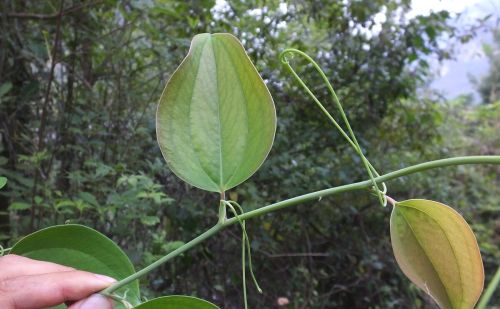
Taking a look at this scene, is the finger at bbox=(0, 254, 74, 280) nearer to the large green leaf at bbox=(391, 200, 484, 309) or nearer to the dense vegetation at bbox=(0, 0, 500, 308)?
the large green leaf at bbox=(391, 200, 484, 309)

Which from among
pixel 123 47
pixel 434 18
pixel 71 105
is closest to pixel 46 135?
pixel 71 105

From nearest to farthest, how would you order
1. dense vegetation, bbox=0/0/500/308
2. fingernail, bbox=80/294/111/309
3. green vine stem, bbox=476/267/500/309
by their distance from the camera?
green vine stem, bbox=476/267/500/309, fingernail, bbox=80/294/111/309, dense vegetation, bbox=0/0/500/308

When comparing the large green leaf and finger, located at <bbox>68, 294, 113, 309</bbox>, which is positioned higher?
the large green leaf

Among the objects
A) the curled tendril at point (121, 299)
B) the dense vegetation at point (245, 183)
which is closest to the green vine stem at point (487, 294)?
the curled tendril at point (121, 299)

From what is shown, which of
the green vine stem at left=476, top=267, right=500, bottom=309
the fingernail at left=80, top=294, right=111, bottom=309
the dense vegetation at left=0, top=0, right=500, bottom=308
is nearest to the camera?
the green vine stem at left=476, top=267, right=500, bottom=309

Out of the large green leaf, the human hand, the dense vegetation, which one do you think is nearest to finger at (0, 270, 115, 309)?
the human hand

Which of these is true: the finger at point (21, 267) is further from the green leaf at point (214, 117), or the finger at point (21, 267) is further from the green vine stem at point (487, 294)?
the green vine stem at point (487, 294)

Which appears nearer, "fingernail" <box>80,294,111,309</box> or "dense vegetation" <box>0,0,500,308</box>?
"fingernail" <box>80,294,111,309</box>
